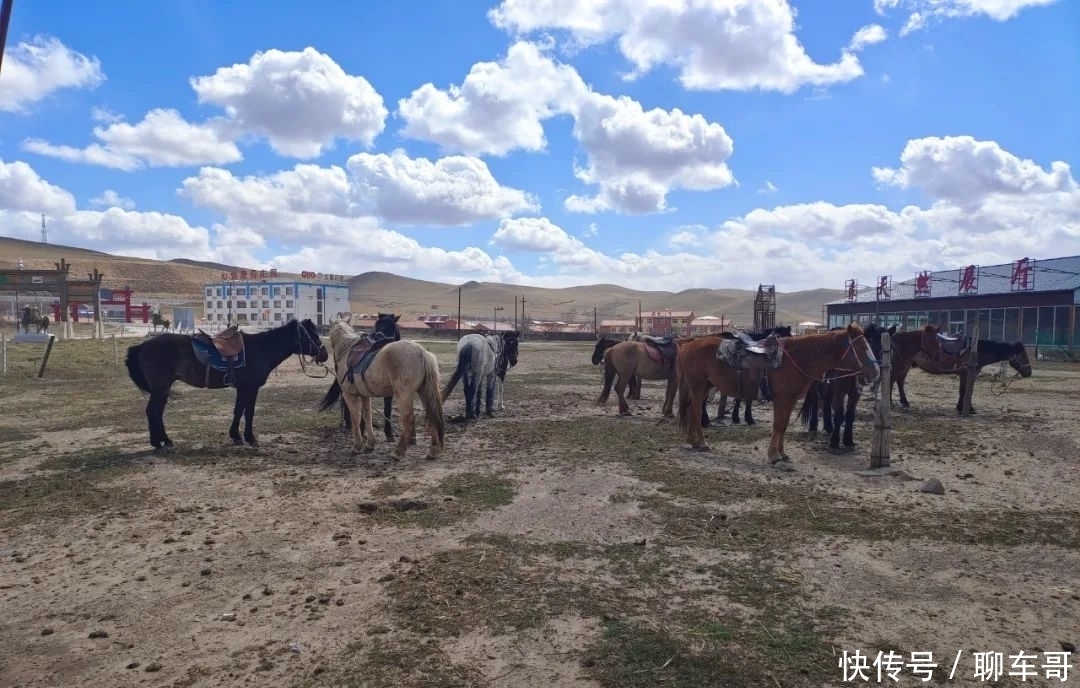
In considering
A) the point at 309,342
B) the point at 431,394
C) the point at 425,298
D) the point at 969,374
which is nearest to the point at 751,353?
the point at 431,394

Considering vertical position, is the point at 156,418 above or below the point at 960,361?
below

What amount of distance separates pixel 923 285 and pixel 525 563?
44.6 metres

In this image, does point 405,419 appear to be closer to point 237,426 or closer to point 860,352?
point 237,426

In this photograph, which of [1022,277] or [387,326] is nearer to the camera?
[387,326]

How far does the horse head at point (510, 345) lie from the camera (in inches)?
575

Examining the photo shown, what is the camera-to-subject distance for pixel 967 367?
13562 millimetres

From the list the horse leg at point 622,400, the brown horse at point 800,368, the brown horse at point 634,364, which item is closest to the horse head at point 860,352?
the brown horse at point 800,368

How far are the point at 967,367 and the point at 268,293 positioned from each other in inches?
3562

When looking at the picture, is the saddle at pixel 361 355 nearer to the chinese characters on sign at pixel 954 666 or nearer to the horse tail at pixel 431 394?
the horse tail at pixel 431 394

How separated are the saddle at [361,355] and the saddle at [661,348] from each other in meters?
6.13

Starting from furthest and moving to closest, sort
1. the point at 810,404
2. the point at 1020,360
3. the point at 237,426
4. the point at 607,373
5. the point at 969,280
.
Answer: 1. the point at 969,280
2. the point at 1020,360
3. the point at 607,373
4. the point at 810,404
5. the point at 237,426

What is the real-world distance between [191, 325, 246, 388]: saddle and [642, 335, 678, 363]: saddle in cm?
806

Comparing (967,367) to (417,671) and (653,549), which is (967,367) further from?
(417,671)

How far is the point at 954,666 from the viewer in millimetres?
3572
